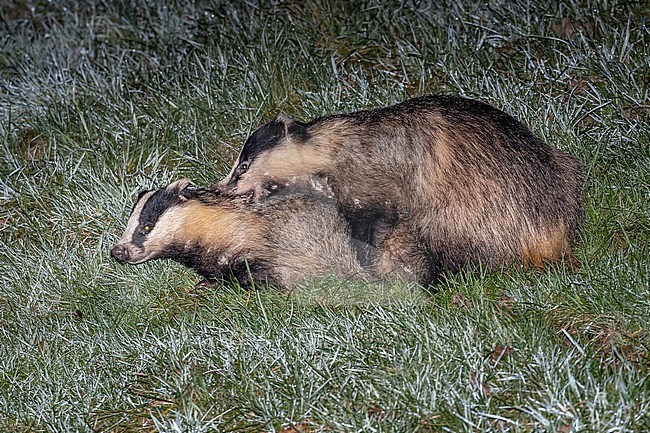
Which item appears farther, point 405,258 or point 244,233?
point 244,233

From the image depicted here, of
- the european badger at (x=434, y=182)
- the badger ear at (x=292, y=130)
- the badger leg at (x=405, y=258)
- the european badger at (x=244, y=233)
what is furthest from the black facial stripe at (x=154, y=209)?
the badger leg at (x=405, y=258)

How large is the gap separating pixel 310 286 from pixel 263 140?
2.02 ft

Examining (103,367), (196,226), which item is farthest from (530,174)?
(103,367)

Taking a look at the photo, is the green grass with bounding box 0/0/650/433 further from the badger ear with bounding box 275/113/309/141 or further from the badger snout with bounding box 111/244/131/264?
the badger ear with bounding box 275/113/309/141

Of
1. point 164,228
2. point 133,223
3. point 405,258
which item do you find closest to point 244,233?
point 164,228

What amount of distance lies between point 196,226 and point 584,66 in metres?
2.39

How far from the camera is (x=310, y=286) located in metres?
3.71

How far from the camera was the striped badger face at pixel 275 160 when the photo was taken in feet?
12.0

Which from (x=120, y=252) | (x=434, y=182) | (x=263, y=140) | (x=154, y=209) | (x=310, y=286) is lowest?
(x=310, y=286)

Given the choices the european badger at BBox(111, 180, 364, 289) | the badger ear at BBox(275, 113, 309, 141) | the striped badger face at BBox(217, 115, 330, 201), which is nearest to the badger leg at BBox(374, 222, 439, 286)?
the european badger at BBox(111, 180, 364, 289)

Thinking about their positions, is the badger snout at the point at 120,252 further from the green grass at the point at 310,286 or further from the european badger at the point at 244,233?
the green grass at the point at 310,286

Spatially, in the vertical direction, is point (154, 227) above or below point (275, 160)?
below

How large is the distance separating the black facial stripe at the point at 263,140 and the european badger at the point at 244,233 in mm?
184

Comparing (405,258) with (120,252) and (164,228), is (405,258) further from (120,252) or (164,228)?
(120,252)
